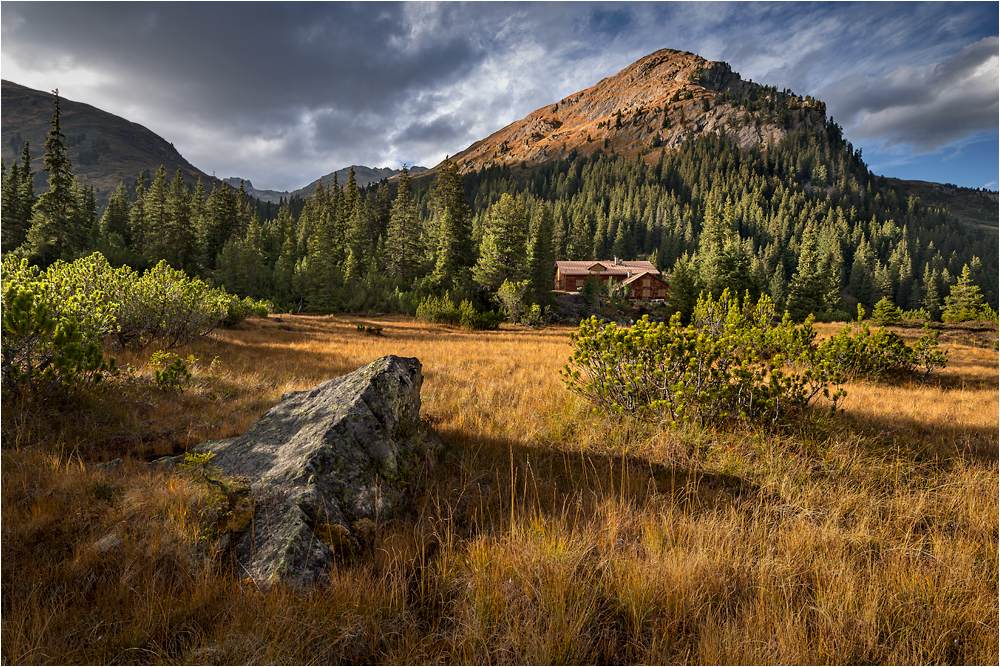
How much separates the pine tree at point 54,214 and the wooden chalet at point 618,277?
64387mm

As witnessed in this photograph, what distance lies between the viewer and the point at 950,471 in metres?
4.38

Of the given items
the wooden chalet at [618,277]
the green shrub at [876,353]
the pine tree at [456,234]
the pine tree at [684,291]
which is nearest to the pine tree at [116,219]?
the pine tree at [456,234]

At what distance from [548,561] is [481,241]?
50.1 meters

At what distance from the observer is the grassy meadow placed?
2.02 m

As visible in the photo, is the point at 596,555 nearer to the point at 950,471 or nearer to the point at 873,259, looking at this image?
the point at 950,471

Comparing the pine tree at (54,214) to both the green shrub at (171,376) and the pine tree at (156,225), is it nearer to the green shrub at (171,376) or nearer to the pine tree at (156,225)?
the pine tree at (156,225)

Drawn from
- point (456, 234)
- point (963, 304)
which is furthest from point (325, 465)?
point (963, 304)

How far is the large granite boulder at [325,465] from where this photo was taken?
2520 millimetres

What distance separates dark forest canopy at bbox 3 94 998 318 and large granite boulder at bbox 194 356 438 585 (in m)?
35.4

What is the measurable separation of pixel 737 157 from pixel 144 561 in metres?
196

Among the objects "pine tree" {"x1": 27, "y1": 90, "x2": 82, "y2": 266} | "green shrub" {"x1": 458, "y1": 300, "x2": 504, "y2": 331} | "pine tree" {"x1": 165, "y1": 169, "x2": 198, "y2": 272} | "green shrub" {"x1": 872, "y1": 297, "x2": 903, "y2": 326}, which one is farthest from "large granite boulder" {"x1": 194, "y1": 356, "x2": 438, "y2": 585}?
"pine tree" {"x1": 165, "y1": 169, "x2": 198, "y2": 272}

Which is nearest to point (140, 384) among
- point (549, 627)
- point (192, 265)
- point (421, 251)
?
point (549, 627)

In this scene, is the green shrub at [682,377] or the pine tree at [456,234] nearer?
the green shrub at [682,377]

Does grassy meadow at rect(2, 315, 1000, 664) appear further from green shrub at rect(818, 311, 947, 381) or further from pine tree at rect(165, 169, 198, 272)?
pine tree at rect(165, 169, 198, 272)
